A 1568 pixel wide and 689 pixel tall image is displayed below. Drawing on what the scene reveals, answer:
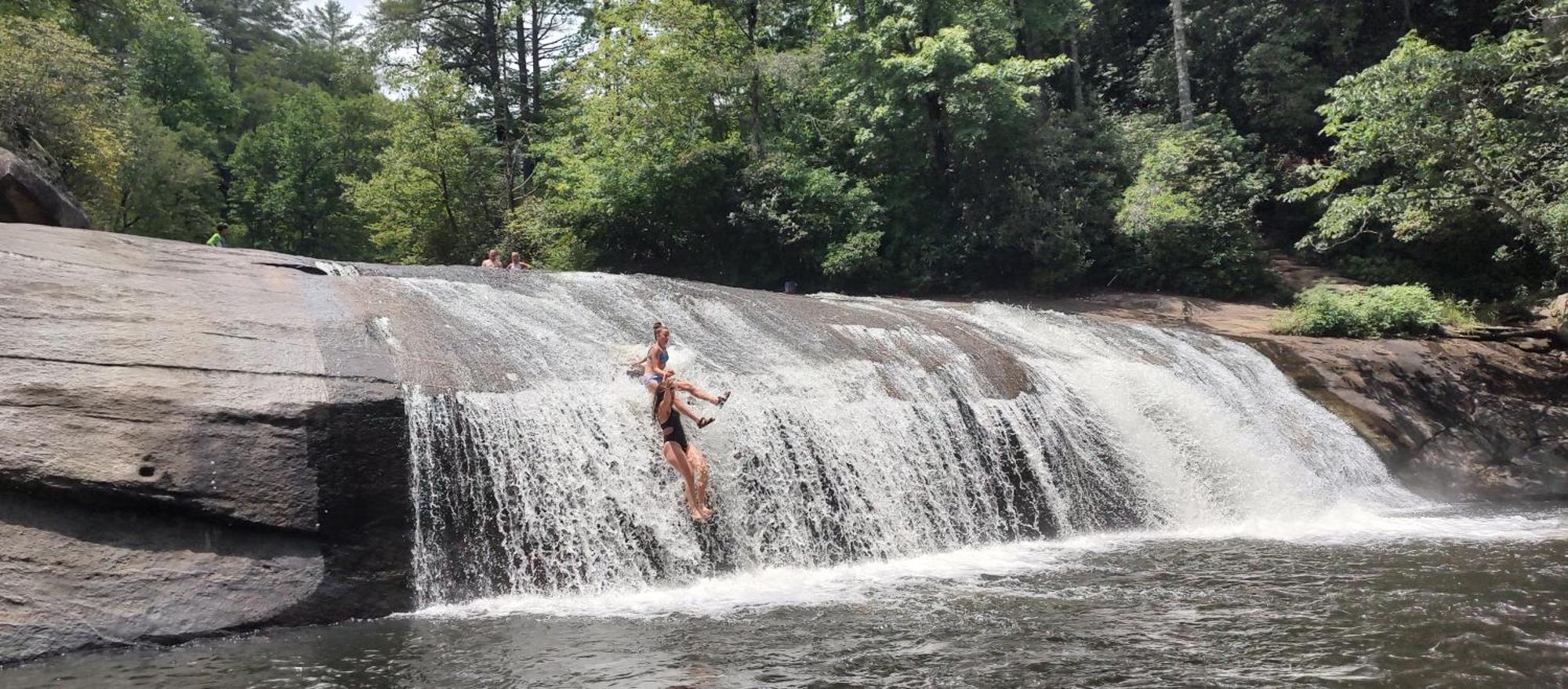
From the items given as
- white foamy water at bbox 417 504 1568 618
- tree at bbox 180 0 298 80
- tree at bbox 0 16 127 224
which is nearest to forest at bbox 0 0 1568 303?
tree at bbox 0 16 127 224

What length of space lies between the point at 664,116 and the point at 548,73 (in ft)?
35.0

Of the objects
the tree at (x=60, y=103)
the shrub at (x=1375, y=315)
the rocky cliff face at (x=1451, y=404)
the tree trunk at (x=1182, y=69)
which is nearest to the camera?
the rocky cliff face at (x=1451, y=404)

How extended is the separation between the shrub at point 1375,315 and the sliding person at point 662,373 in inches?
488

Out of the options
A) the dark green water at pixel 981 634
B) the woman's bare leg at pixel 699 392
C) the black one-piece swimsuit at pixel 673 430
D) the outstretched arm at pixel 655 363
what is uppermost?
the outstretched arm at pixel 655 363

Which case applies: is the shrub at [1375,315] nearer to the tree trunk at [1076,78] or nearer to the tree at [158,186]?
the tree trunk at [1076,78]

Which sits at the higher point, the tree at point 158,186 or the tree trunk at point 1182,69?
the tree trunk at point 1182,69

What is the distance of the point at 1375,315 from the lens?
1648cm

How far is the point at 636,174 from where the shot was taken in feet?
79.9

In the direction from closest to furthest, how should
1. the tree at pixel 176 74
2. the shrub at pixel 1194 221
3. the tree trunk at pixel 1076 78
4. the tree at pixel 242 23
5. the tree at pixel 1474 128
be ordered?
the tree at pixel 1474 128 < the shrub at pixel 1194 221 < the tree trunk at pixel 1076 78 < the tree at pixel 176 74 < the tree at pixel 242 23

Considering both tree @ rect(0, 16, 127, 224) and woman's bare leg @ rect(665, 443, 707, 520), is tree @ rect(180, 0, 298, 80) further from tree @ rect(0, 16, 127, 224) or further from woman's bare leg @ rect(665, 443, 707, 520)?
woman's bare leg @ rect(665, 443, 707, 520)

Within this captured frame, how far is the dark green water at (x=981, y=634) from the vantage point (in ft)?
16.9

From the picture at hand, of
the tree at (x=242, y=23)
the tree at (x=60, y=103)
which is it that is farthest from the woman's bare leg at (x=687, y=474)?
the tree at (x=242, y=23)

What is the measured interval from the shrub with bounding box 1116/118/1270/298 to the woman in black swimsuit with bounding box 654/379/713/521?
16.7 meters

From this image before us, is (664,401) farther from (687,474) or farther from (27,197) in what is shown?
(27,197)
